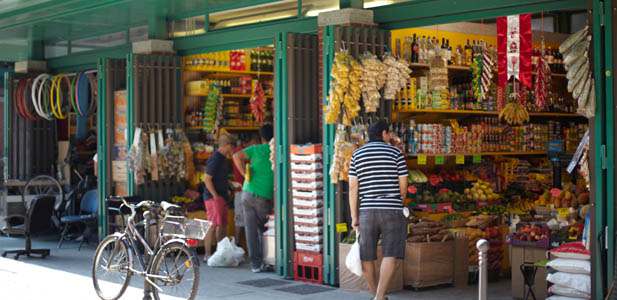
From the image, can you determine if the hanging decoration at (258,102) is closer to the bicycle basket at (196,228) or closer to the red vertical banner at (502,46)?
the red vertical banner at (502,46)

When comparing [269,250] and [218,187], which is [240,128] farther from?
[269,250]

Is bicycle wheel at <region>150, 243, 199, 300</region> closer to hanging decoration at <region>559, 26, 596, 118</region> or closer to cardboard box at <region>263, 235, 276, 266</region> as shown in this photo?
cardboard box at <region>263, 235, 276, 266</region>

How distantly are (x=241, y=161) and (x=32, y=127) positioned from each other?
6.79 m

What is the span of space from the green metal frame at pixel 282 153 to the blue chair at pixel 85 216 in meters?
4.67

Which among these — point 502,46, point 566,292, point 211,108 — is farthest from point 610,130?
point 211,108

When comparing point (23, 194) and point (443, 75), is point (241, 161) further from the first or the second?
point (23, 194)

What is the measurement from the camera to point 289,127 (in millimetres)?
11734

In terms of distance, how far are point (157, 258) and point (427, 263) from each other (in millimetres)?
3111

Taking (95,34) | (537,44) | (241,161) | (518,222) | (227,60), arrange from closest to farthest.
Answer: (518,222)
(241,161)
(537,44)
(227,60)
(95,34)

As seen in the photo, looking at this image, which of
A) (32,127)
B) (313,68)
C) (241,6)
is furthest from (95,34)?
(313,68)

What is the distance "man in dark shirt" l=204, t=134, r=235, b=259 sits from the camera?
13.2 metres

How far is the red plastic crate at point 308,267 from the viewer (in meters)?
11.4

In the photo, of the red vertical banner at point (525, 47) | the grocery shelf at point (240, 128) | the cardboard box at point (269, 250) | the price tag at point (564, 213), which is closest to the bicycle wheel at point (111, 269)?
the cardboard box at point (269, 250)

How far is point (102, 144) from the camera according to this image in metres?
15.2
